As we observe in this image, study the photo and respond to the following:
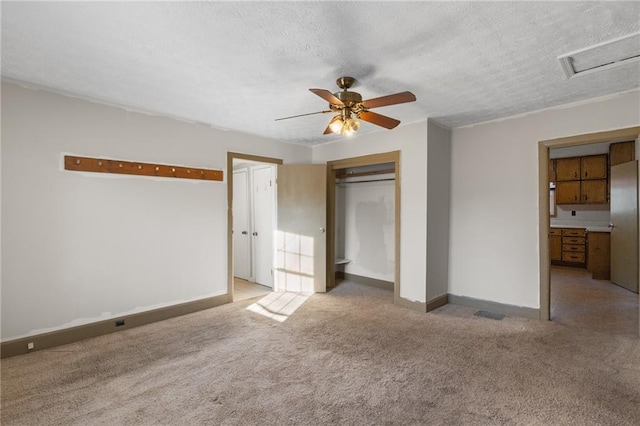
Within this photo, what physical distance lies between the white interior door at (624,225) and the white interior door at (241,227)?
6.06 metres

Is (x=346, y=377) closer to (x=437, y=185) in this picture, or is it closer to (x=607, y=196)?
(x=437, y=185)

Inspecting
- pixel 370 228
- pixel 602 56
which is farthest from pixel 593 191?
pixel 602 56

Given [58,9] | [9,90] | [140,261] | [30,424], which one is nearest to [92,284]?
[140,261]

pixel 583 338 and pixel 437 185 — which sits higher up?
pixel 437 185

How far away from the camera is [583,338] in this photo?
3.10 meters

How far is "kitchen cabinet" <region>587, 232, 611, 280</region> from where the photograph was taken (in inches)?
219

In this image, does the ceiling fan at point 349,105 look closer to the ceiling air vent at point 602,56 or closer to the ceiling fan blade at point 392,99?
the ceiling fan blade at point 392,99

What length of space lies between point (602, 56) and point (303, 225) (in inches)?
151

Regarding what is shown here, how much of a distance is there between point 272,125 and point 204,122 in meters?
0.87

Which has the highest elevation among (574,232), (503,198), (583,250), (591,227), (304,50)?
(304,50)

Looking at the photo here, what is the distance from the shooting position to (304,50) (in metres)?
2.24

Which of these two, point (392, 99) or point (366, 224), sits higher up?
point (392, 99)

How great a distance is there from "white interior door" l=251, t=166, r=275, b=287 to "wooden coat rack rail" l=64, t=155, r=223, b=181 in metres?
1.13

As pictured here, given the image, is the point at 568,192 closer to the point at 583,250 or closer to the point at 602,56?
the point at 583,250
